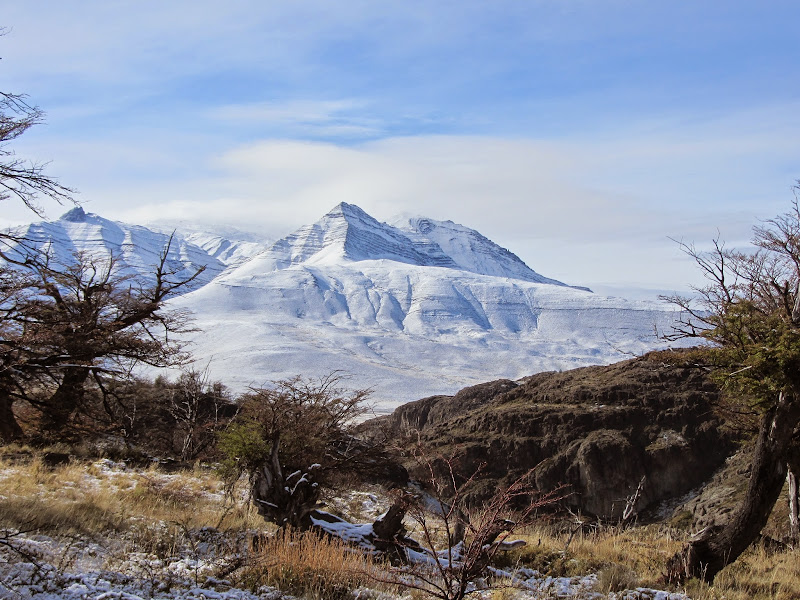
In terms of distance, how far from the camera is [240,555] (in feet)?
21.9

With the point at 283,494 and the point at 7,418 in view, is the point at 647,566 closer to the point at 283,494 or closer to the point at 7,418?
the point at 283,494

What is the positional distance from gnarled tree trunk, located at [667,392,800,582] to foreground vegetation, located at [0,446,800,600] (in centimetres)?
21

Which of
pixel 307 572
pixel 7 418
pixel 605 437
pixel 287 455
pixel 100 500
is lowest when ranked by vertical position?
pixel 605 437

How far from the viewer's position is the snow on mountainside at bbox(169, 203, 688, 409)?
104312 millimetres

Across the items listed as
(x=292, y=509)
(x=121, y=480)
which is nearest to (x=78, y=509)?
(x=292, y=509)

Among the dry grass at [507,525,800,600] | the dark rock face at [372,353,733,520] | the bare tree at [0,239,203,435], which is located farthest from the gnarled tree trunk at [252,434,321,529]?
the dark rock face at [372,353,733,520]

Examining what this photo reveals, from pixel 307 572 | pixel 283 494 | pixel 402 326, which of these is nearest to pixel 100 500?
pixel 283 494

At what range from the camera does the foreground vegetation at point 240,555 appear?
19.5 ft

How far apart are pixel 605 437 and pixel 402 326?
424ft

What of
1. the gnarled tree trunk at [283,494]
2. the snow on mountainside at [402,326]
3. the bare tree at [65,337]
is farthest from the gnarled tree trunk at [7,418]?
the snow on mountainside at [402,326]

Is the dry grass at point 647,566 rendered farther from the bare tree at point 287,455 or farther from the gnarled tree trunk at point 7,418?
the gnarled tree trunk at point 7,418

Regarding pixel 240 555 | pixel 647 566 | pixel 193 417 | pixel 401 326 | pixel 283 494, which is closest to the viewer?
pixel 240 555

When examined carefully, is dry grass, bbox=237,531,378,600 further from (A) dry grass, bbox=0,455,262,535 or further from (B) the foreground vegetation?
(A) dry grass, bbox=0,455,262,535

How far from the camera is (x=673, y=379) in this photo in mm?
30766
